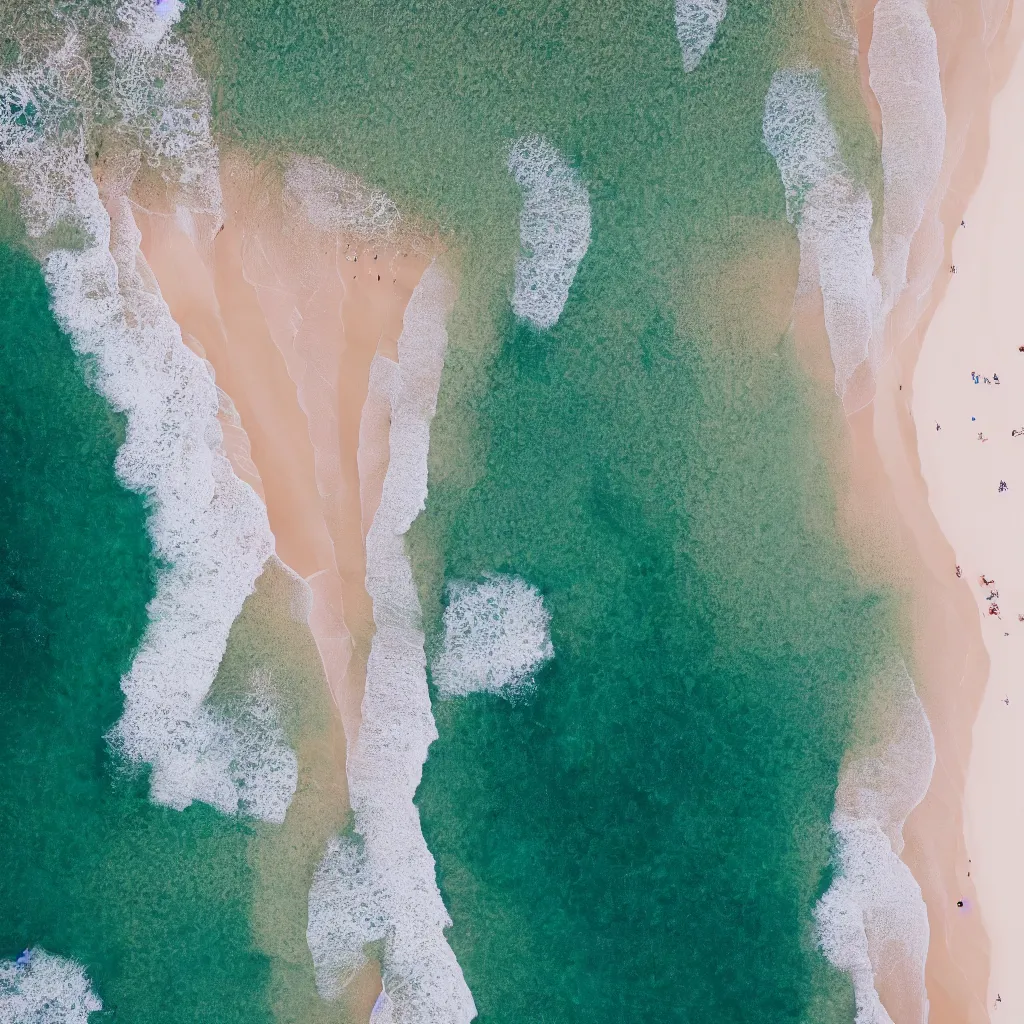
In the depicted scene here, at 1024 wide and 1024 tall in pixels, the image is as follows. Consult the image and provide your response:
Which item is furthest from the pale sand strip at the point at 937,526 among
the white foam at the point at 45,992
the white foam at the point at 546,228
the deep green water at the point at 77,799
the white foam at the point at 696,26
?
the white foam at the point at 45,992

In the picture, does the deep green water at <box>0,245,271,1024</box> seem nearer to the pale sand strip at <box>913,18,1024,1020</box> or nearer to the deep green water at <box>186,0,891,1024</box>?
the deep green water at <box>186,0,891,1024</box>

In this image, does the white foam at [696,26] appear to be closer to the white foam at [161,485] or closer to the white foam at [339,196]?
the white foam at [339,196]

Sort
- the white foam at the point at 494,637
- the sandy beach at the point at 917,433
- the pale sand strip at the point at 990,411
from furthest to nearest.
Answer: the pale sand strip at the point at 990,411
the sandy beach at the point at 917,433
the white foam at the point at 494,637

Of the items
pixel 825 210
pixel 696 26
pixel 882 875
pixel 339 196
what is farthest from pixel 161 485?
pixel 882 875

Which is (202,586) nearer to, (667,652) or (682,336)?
(667,652)

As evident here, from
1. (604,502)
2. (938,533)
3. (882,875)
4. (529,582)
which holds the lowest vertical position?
(882,875)

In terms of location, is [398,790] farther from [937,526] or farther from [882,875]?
[937,526]
